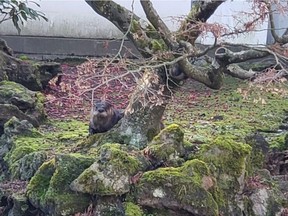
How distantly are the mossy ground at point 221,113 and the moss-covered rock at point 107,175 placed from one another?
4.70 feet

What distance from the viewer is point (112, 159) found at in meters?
4.05

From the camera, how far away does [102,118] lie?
199 inches

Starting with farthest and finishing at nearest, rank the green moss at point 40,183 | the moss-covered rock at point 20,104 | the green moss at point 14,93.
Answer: the green moss at point 14,93, the moss-covered rock at point 20,104, the green moss at point 40,183

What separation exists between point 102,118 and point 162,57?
0.90 metres

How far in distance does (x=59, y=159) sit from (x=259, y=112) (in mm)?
4170

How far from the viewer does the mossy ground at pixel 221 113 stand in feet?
20.3

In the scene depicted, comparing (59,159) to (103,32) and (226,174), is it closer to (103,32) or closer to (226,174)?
(226,174)

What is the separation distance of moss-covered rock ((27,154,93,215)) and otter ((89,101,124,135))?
0.72 metres

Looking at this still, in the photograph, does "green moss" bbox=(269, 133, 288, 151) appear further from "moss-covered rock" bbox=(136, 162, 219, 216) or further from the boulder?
the boulder

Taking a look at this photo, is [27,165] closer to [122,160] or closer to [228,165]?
[122,160]

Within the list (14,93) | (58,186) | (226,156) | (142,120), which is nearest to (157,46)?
(142,120)

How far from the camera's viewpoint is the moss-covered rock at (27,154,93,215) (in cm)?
398

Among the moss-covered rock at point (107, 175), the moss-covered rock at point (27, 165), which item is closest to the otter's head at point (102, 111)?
the moss-covered rock at point (27, 165)

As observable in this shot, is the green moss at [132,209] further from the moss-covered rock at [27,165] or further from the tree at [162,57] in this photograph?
the moss-covered rock at [27,165]
